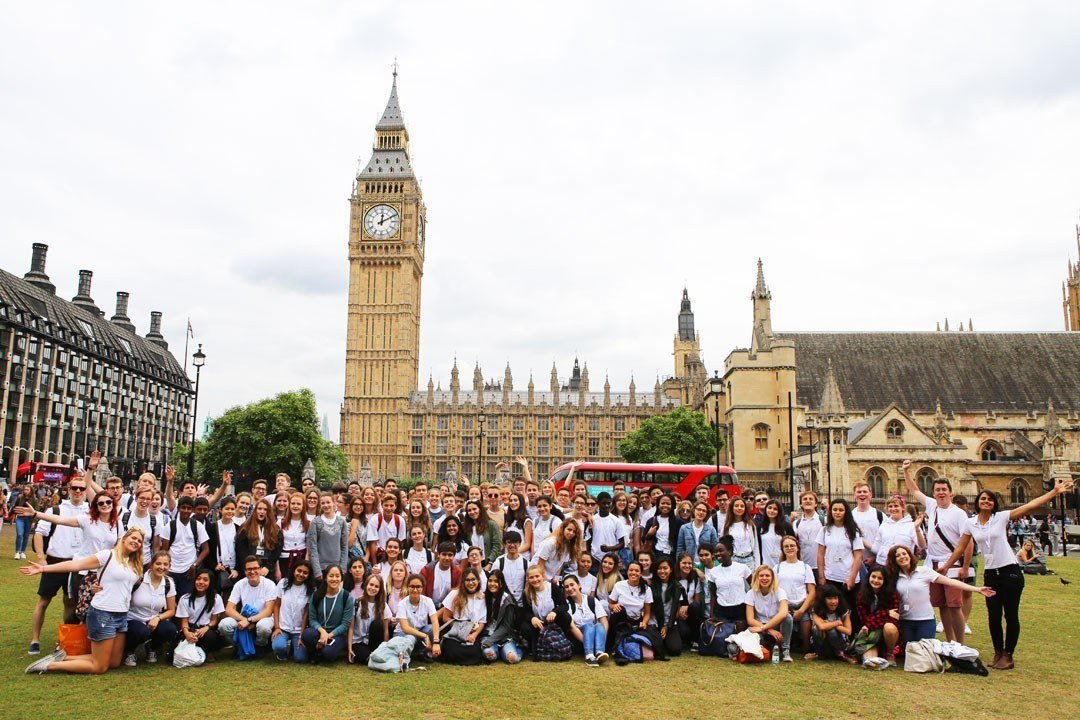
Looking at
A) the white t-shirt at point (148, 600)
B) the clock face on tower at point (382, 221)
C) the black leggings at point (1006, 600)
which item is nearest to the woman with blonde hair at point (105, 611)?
the white t-shirt at point (148, 600)

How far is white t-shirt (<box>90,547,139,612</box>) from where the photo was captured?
7703mm

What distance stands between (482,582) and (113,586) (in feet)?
12.3

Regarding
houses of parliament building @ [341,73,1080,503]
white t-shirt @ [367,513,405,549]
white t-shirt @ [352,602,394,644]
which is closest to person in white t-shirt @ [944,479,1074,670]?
white t-shirt @ [352,602,394,644]

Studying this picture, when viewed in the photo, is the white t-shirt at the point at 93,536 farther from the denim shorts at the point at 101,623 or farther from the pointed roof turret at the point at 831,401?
the pointed roof turret at the point at 831,401

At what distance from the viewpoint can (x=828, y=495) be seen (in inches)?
1490

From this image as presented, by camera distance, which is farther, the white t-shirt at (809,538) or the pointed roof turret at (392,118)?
the pointed roof turret at (392,118)

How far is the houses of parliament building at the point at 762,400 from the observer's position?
4112 cm

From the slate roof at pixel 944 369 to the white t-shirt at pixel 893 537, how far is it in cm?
4280

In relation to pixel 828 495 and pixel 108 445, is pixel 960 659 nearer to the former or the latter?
pixel 828 495

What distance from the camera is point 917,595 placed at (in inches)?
337

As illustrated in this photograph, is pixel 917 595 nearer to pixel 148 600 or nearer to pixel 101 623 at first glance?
pixel 148 600

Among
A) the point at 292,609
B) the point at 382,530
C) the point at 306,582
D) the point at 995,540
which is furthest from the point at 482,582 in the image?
the point at 995,540

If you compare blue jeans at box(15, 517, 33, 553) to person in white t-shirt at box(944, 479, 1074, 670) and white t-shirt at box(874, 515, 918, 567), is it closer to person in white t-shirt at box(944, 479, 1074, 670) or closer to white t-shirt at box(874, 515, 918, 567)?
white t-shirt at box(874, 515, 918, 567)

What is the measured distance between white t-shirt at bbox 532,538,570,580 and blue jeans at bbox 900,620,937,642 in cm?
382
